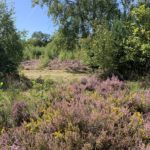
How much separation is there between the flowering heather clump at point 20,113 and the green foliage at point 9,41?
47.3 feet

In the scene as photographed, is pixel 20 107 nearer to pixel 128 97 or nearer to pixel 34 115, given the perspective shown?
pixel 34 115

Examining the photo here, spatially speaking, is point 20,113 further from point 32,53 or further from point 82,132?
point 32,53

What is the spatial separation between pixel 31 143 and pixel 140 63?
17.0 metres

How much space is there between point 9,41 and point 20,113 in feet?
51.6

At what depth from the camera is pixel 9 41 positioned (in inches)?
840

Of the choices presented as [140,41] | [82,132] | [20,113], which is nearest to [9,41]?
[140,41]

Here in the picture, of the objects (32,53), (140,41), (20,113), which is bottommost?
(20,113)

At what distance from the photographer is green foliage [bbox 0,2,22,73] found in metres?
20.8

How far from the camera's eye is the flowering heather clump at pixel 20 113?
5.95 meters

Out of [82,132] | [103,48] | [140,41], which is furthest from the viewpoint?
[103,48]

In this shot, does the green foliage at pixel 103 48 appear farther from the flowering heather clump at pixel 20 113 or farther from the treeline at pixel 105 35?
the flowering heather clump at pixel 20 113

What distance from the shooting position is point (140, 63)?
2069 cm

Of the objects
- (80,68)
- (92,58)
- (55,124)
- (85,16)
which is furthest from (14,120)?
(85,16)

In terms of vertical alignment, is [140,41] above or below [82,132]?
above
